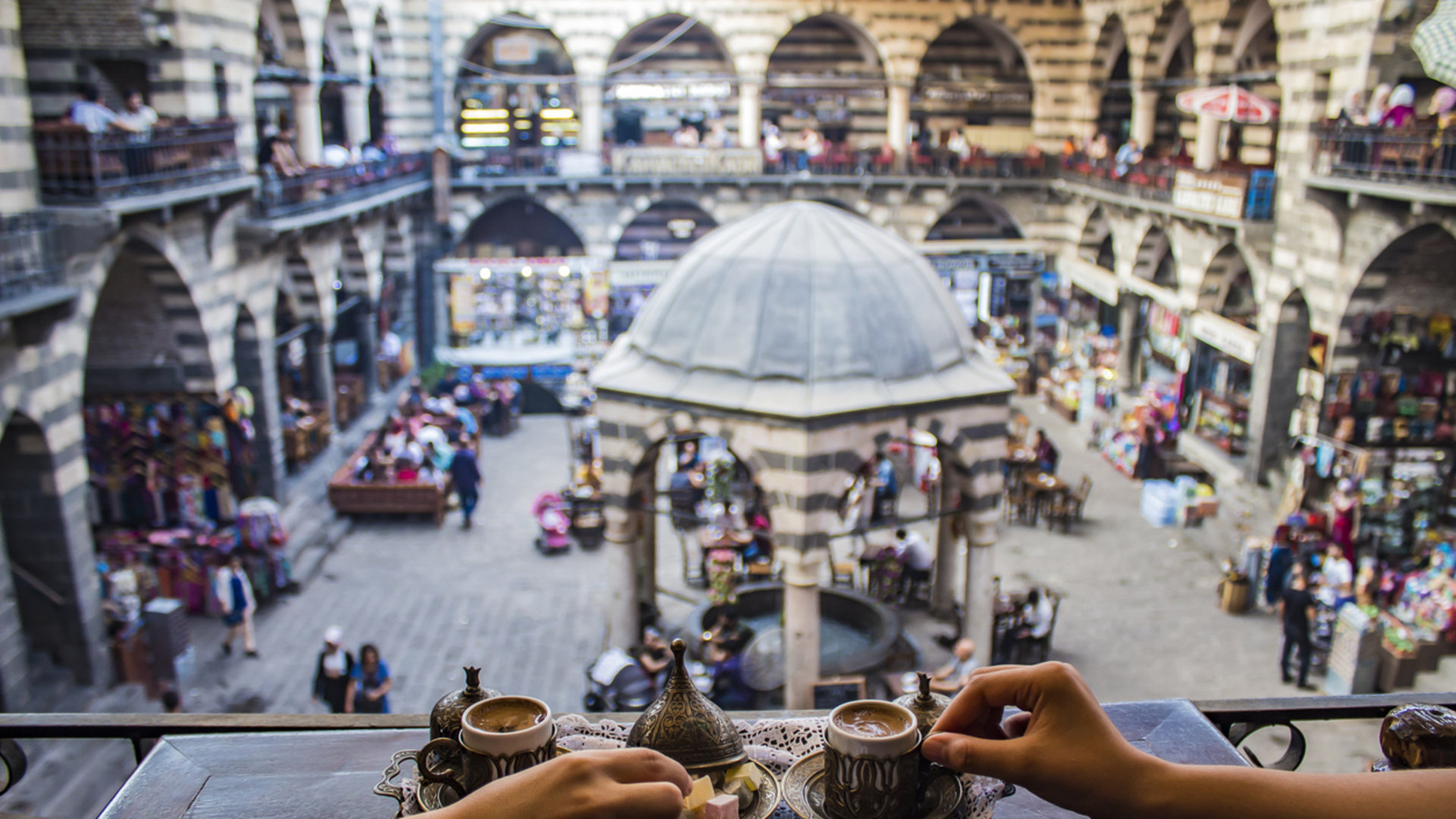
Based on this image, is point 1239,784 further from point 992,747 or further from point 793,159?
point 793,159

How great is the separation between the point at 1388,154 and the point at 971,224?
15162 mm

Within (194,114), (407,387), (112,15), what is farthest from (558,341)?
(112,15)

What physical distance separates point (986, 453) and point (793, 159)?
53.0 feet

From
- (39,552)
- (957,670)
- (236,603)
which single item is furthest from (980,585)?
(39,552)

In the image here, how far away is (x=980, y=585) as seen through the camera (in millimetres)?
12188

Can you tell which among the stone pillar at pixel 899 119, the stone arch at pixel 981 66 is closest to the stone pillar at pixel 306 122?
the stone pillar at pixel 899 119

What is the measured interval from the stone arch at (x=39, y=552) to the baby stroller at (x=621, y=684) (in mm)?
6182

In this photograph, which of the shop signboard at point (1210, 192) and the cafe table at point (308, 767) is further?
the shop signboard at point (1210, 192)

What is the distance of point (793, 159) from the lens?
2631cm

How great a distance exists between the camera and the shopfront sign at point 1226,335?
1811 centimetres

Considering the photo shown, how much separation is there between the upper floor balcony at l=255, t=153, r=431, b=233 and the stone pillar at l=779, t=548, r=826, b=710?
10226 millimetres

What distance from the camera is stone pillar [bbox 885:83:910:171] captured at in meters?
26.4

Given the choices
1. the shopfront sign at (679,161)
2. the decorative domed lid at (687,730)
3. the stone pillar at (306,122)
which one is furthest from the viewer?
the shopfront sign at (679,161)

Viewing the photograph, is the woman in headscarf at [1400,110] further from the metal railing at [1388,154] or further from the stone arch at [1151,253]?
the stone arch at [1151,253]
